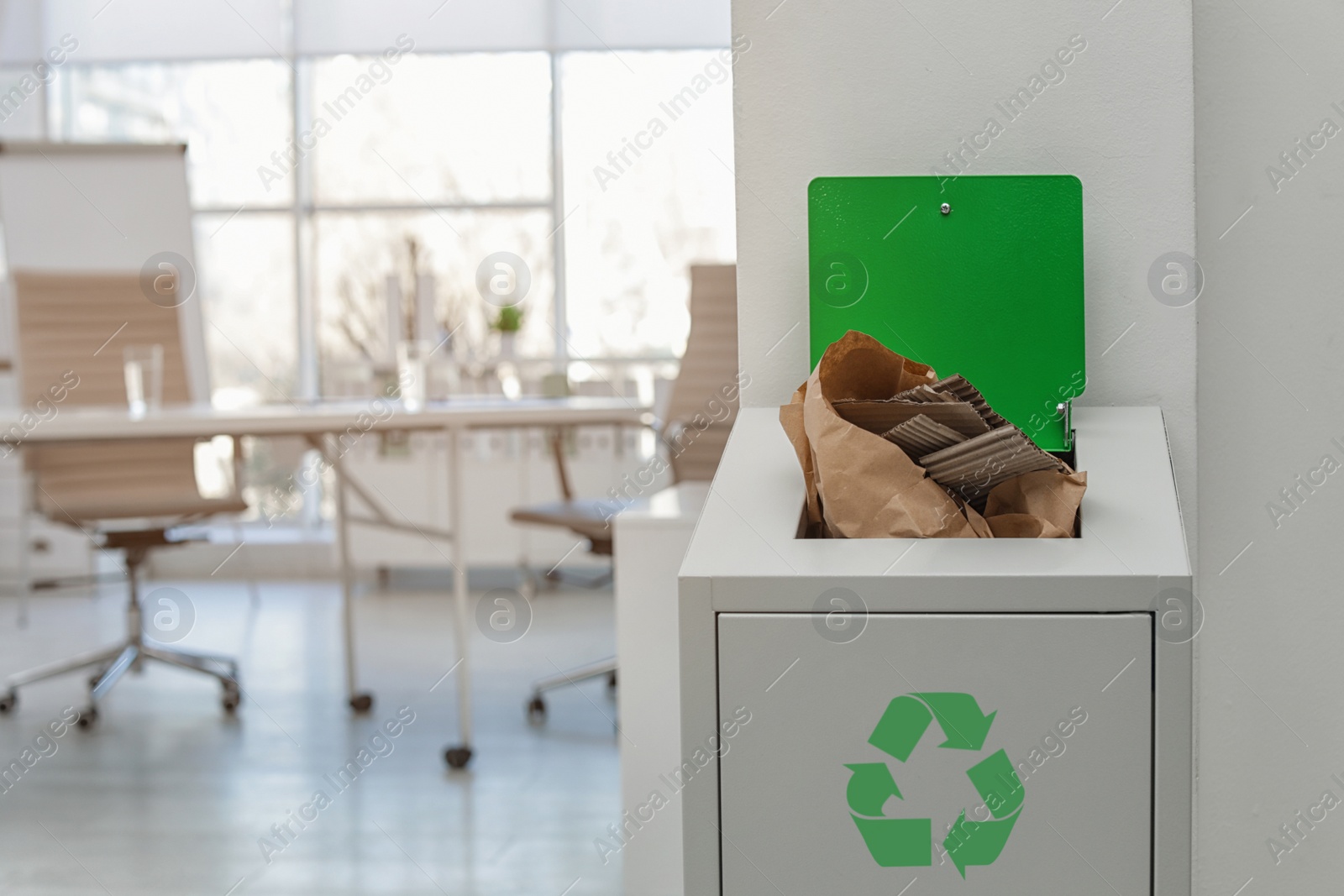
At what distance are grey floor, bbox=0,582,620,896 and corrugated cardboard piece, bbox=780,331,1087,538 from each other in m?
1.22

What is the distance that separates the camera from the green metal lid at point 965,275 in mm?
1146

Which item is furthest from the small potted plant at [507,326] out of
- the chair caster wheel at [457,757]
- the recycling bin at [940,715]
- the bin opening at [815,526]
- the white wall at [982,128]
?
the recycling bin at [940,715]

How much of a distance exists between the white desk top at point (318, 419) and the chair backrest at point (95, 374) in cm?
67

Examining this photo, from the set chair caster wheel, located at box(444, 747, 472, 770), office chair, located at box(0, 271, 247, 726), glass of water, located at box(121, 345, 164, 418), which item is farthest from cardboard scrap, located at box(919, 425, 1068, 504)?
office chair, located at box(0, 271, 247, 726)

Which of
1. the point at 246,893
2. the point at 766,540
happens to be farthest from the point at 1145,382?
the point at 246,893

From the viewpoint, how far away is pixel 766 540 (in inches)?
35.1

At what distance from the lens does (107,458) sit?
3266mm

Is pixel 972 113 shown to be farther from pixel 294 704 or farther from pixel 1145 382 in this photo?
pixel 294 704

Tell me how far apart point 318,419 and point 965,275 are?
167 cm

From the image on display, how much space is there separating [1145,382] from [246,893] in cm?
158

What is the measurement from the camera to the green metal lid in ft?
3.76

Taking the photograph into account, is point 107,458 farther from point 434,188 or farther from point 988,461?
point 988,461

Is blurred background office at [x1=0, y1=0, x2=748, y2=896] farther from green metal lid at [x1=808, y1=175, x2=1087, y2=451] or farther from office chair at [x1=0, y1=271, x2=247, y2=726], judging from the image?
green metal lid at [x1=808, y1=175, x2=1087, y2=451]

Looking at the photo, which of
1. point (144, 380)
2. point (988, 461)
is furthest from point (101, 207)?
point (988, 461)
